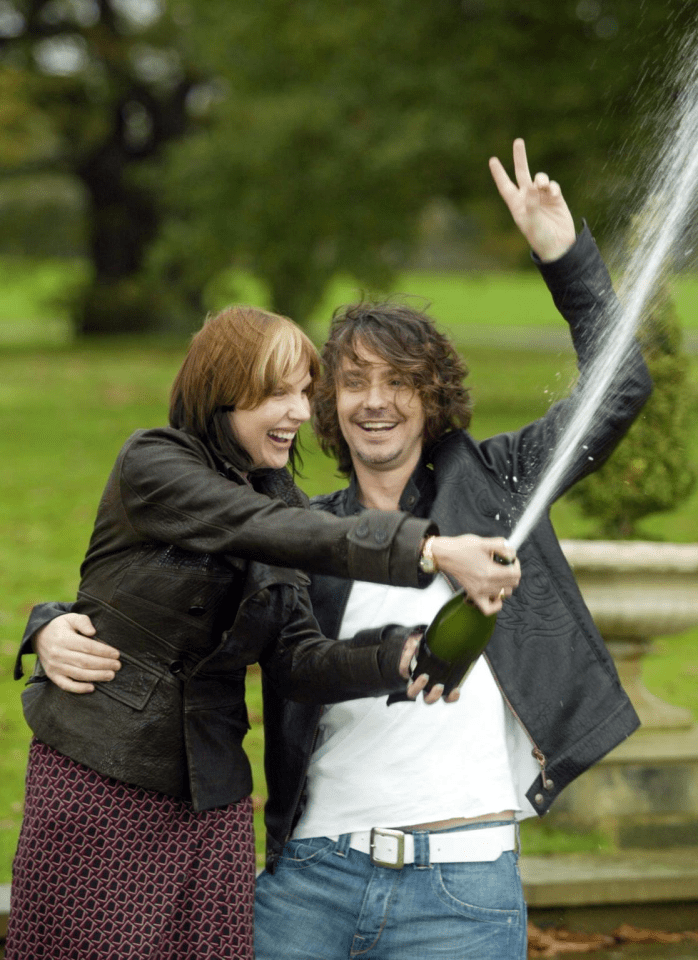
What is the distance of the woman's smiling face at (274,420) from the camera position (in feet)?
8.98

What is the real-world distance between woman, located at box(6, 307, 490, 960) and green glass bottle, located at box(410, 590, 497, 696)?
6 cm

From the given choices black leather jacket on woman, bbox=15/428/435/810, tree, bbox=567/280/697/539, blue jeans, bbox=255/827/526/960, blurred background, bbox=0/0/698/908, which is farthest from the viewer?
blurred background, bbox=0/0/698/908

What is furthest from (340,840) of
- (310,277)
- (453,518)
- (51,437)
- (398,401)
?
(310,277)

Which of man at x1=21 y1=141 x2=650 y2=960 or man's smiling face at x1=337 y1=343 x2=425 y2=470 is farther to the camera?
man's smiling face at x1=337 y1=343 x2=425 y2=470

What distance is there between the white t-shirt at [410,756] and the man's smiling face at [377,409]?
36 cm

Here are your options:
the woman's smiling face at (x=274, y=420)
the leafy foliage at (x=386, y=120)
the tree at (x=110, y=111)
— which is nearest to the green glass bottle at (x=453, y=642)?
the woman's smiling face at (x=274, y=420)

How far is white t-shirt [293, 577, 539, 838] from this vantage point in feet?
9.52

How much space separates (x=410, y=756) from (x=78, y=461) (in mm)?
12871

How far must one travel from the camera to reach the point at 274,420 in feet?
9.00

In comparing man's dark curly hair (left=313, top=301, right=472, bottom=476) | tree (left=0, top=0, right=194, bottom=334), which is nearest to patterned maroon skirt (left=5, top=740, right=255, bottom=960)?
man's dark curly hair (left=313, top=301, right=472, bottom=476)

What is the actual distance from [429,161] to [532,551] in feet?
48.2

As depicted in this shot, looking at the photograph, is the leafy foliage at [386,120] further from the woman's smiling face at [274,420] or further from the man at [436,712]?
the woman's smiling face at [274,420]

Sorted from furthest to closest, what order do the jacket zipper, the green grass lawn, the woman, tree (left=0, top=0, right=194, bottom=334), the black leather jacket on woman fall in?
tree (left=0, top=0, right=194, bottom=334) → the green grass lawn → the jacket zipper → the woman → the black leather jacket on woman

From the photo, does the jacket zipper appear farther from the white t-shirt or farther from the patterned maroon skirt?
the patterned maroon skirt
